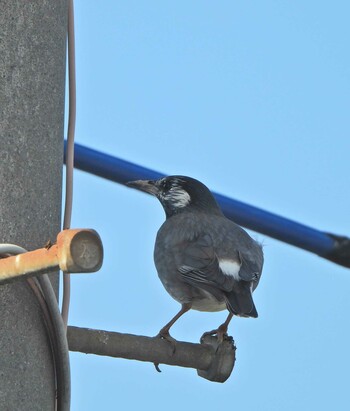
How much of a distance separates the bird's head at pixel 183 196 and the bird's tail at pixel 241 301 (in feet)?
4.73

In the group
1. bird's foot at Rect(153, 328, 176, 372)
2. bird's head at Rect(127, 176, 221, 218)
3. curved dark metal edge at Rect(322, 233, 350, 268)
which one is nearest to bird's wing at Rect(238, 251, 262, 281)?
bird's foot at Rect(153, 328, 176, 372)

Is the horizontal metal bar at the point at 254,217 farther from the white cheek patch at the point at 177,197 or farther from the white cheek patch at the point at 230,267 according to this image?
the white cheek patch at the point at 177,197

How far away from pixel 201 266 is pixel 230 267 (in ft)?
0.55

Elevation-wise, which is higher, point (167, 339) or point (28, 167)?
point (28, 167)

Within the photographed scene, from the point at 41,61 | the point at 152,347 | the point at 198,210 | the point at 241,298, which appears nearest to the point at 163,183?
the point at 198,210

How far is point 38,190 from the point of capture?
93.1 inches

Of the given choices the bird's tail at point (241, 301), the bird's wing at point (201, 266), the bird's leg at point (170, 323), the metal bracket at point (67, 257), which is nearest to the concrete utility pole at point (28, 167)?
the metal bracket at point (67, 257)

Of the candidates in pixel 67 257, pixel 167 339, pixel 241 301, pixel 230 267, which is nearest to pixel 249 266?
pixel 230 267

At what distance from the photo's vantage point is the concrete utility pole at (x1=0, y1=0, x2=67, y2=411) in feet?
7.33

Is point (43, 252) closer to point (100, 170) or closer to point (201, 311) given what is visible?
point (100, 170)

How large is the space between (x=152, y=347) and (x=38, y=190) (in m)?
0.76

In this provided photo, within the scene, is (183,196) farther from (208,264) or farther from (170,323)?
(170,323)

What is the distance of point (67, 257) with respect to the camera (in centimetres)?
183

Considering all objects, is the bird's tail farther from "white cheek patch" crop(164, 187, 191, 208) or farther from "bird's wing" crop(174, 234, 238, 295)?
"white cheek patch" crop(164, 187, 191, 208)
